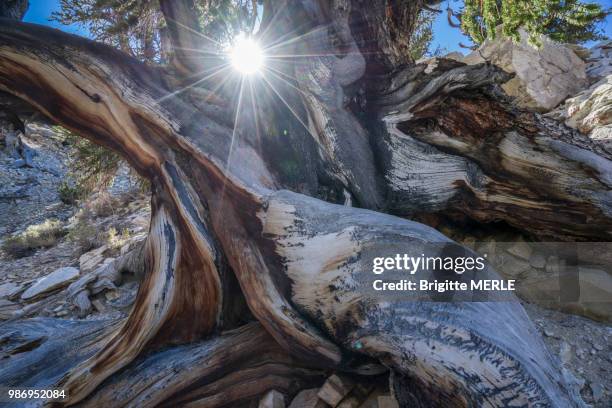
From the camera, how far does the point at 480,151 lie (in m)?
2.22

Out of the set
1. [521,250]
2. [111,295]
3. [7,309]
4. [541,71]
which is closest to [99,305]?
[111,295]

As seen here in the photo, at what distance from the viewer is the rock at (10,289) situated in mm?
3629

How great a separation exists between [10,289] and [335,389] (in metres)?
4.06

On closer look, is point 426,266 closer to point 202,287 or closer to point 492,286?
point 492,286

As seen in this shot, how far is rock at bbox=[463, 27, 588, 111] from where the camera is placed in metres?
6.00

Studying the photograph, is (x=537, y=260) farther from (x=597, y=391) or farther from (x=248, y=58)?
(x=248, y=58)

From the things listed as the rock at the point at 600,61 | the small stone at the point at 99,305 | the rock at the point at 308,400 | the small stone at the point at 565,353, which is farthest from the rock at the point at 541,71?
the small stone at the point at 99,305

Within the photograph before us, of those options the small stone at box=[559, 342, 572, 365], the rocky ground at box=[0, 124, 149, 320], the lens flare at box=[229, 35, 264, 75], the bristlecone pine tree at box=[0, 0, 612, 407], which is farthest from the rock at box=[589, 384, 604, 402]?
the rocky ground at box=[0, 124, 149, 320]

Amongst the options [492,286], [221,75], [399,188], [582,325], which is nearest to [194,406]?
[492,286]

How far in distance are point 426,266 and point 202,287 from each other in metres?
1.19

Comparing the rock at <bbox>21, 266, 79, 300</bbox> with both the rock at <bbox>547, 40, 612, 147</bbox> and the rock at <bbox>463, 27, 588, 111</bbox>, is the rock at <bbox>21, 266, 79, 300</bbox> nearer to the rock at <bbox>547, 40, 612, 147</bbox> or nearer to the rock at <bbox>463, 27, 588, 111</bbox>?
the rock at <bbox>547, 40, 612, 147</bbox>

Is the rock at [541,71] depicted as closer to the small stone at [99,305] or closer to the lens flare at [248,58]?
the lens flare at [248,58]

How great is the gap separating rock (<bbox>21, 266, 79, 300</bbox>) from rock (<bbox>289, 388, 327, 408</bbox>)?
3.17 metres

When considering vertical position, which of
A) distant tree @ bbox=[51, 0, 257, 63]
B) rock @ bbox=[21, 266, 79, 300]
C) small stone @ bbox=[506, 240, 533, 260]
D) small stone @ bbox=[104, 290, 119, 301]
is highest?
distant tree @ bbox=[51, 0, 257, 63]
